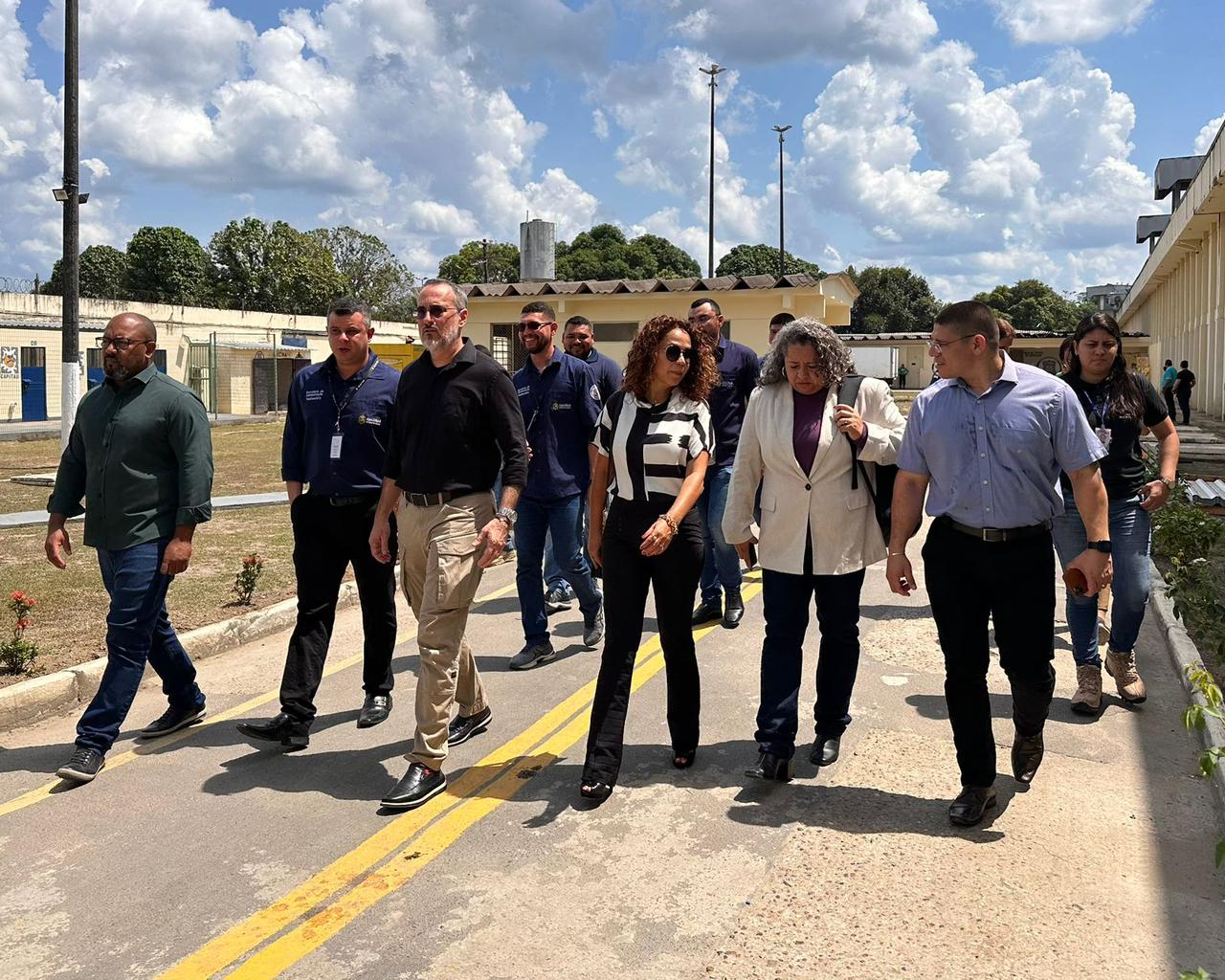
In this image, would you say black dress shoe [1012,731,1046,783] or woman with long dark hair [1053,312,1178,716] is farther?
woman with long dark hair [1053,312,1178,716]

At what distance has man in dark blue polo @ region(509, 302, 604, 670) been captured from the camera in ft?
22.6

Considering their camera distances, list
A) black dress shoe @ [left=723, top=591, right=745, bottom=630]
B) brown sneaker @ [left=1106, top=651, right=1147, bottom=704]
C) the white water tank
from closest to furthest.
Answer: brown sneaker @ [left=1106, top=651, right=1147, bottom=704]
black dress shoe @ [left=723, top=591, right=745, bottom=630]
the white water tank

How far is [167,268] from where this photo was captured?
61562mm

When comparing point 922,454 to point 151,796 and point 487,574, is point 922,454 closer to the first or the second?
point 151,796

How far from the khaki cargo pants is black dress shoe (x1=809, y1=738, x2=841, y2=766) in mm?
1664

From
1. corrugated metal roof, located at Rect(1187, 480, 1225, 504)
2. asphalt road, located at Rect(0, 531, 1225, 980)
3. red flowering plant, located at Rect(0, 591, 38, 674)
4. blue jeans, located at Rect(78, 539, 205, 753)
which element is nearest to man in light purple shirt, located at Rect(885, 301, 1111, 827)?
asphalt road, located at Rect(0, 531, 1225, 980)

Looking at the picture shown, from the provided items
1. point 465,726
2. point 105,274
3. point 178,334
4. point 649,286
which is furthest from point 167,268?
point 465,726

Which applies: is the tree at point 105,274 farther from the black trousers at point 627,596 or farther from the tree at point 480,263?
the black trousers at point 627,596

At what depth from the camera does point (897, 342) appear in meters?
75.2

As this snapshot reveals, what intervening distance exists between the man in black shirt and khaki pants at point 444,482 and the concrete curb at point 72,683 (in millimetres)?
2423

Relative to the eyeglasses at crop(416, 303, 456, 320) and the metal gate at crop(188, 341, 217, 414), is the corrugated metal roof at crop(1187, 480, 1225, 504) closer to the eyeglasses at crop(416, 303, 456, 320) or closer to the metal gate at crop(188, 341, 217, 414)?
the eyeglasses at crop(416, 303, 456, 320)

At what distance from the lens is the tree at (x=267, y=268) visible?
201 feet

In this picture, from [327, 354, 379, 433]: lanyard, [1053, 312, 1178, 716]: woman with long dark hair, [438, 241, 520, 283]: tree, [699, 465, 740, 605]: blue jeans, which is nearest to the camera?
[327, 354, 379, 433]: lanyard

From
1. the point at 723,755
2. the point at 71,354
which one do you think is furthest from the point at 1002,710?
the point at 71,354
